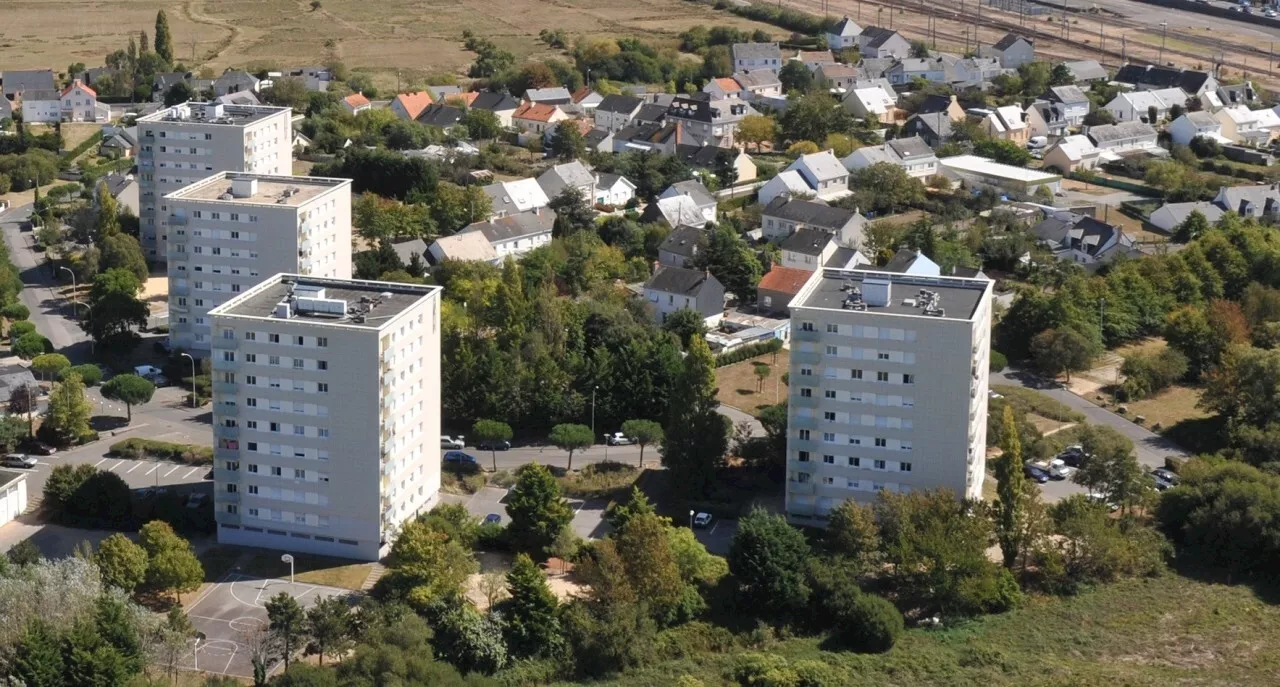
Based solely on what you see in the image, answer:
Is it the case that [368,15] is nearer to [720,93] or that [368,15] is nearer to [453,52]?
[453,52]

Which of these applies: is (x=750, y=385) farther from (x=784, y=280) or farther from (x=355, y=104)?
(x=355, y=104)

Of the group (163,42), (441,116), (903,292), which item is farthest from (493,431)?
(163,42)

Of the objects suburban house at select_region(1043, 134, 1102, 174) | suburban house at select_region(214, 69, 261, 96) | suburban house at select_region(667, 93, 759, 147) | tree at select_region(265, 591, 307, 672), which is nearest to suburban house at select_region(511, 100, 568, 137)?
suburban house at select_region(667, 93, 759, 147)

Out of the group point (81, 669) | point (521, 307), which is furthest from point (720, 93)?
point (81, 669)

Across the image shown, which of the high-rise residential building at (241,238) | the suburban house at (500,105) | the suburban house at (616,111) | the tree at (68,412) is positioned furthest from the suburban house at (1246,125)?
the tree at (68,412)

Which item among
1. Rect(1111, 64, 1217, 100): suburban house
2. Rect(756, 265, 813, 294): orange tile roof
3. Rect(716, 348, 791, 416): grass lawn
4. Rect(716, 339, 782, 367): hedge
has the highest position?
Rect(1111, 64, 1217, 100): suburban house

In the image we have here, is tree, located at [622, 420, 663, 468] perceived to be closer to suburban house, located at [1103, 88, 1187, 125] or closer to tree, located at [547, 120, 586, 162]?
tree, located at [547, 120, 586, 162]
